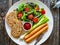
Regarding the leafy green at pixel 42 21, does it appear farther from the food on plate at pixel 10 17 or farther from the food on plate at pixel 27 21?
the food on plate at pixel 10 17

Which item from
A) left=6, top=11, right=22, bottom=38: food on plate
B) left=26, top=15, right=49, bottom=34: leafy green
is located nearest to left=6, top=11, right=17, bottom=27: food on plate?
left=6, top=11, right=22, bottom=38: food on plate

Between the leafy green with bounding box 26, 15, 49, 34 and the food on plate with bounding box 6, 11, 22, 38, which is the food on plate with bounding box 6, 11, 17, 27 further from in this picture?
the leafy green with bounding box 26, 15, 49, 34

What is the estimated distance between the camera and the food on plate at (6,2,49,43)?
1.32 meters

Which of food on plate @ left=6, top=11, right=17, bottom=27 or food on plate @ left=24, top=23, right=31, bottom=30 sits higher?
food on plate @ left=6, top=11, right=17, bottom=27

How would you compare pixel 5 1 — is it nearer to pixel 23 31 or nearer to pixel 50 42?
pixel 23 31

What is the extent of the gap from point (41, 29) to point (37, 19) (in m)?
0.06

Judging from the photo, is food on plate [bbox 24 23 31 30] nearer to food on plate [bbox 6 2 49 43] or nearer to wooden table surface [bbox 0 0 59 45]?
food on plate [bbox 6 2 49 43]

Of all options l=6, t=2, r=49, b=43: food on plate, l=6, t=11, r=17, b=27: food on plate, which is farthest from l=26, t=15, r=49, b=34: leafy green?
l=6, t=11, r=17, b=27: food on plate

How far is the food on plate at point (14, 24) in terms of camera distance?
1.32 m

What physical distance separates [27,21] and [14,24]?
0.08m

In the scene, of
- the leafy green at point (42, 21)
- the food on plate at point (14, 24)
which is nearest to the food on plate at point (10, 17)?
the food on plate at point (14, 24)

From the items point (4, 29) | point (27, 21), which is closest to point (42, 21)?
point (27, 21)

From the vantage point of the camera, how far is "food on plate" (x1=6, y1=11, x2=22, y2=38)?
4.32ft

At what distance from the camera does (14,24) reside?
1.32 meters
